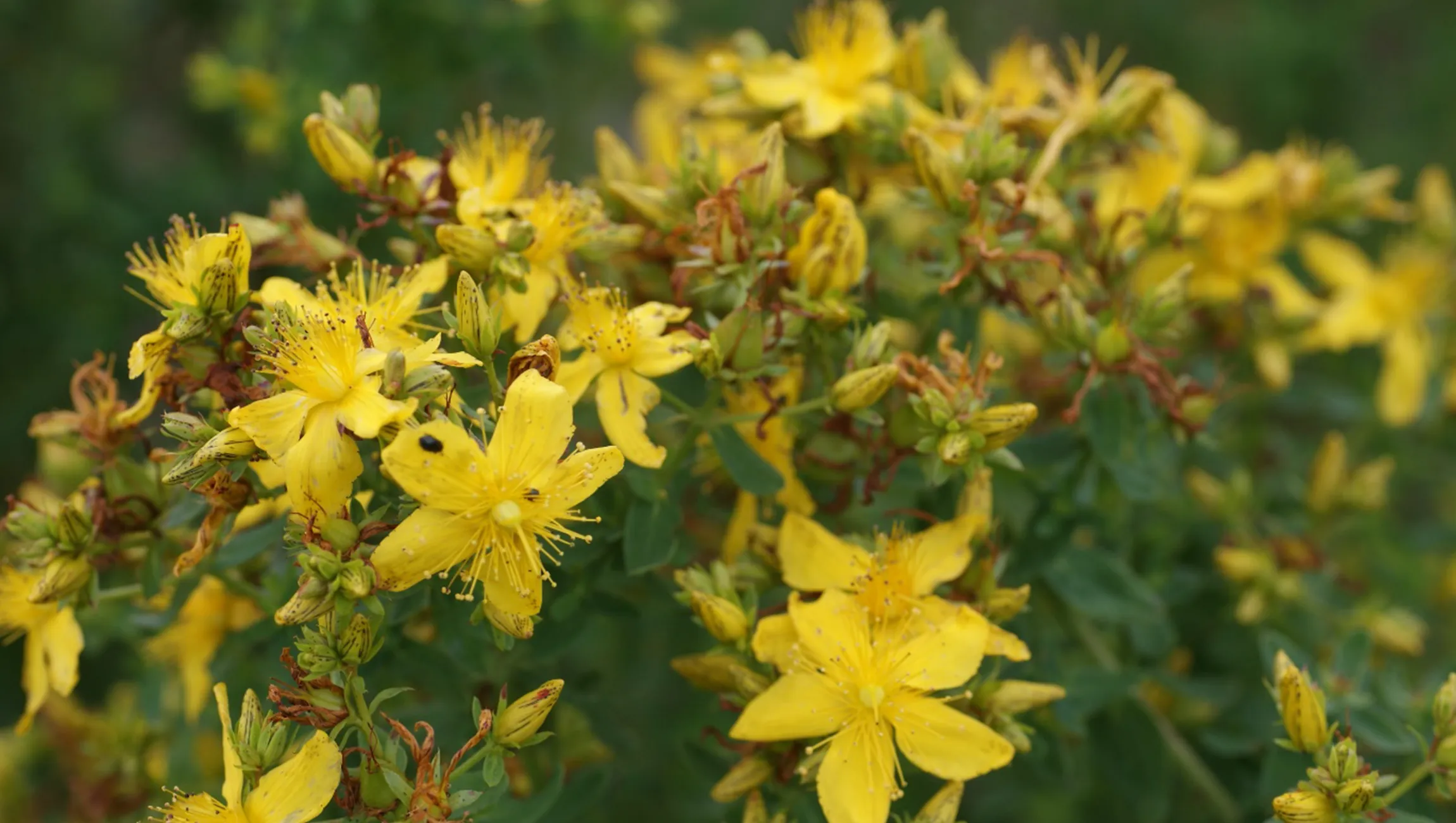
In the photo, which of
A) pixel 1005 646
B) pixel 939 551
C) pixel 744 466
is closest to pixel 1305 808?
pixel 1005 646

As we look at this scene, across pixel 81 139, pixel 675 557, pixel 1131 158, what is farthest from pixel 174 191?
pixel 1131 158

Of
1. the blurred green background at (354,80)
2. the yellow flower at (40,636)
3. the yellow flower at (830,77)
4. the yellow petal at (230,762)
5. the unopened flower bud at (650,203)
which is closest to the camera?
the yellow petal at (230,762)

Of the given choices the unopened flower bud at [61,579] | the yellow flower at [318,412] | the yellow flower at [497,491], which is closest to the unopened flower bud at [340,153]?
the yellow flower at [318,412]

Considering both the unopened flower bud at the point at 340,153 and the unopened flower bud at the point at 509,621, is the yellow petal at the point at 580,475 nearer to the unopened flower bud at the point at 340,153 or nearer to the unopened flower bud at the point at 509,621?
the unopened flower bud at the point at 509,621

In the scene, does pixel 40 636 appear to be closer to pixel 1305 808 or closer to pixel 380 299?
pixel 380 299

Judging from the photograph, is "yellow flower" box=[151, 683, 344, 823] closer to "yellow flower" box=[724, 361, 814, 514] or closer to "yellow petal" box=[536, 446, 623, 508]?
"yellow petal" box=[536, 446, 623, 508]

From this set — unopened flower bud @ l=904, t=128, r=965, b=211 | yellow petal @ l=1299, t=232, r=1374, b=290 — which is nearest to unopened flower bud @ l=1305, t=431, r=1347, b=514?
yellow petal @ l=1299, t=232, r=1374, b=290

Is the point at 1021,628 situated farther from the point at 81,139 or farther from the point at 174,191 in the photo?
the point at 81,139
